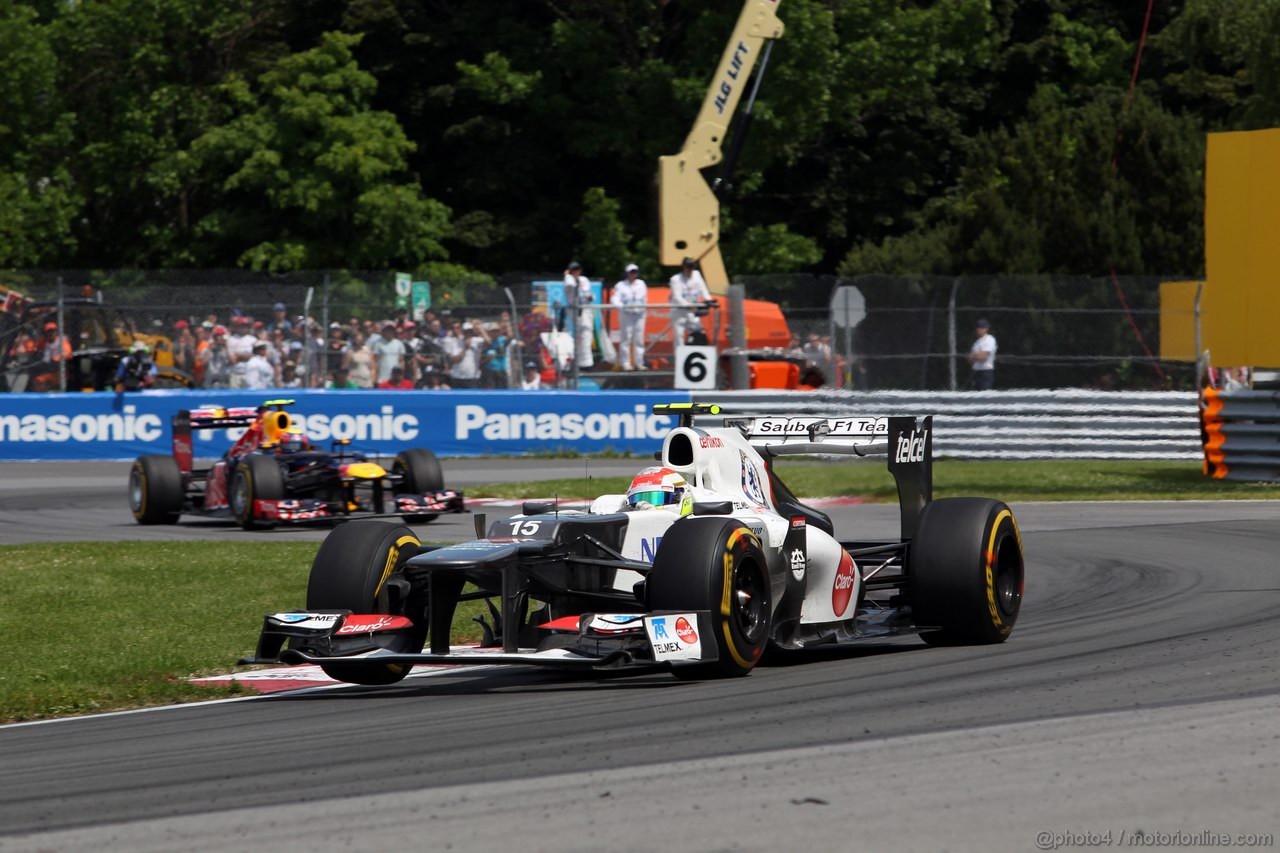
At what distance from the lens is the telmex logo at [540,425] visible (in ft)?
90.1

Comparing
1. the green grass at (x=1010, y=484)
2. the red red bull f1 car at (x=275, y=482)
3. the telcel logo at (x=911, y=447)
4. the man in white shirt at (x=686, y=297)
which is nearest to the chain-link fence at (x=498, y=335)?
the man in white shirt at (x=686, y=297)

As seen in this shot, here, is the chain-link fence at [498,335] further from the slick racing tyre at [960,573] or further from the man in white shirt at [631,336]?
the slick racing tyre at [960,573]

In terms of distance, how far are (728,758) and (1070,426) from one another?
730 inches

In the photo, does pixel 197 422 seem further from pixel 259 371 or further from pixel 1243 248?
pixel 1243 248

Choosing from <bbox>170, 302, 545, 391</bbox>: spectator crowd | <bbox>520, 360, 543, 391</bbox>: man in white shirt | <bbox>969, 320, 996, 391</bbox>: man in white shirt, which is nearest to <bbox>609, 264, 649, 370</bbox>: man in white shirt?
<bbox>170, 302, 545, 391</bbox>: spectator crowd

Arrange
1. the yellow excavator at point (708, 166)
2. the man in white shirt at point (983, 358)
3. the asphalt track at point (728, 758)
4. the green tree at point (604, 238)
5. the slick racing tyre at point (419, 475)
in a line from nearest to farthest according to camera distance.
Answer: the asphalt track at point (728, 758) < the slick racing tyre at point (419, 475) < the man in white shirt at point (983, 358) < the yellow excavator at point (708, 166) < the green tree at point (604, 238)

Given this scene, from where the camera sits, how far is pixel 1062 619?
1127 centimetres

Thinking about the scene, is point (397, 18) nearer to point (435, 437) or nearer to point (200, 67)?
point (200, 67)

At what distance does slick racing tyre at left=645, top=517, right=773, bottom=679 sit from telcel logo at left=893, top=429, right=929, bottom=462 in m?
1.97

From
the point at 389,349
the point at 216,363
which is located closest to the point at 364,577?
the point at 389,349

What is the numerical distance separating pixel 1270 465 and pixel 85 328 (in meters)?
16.4

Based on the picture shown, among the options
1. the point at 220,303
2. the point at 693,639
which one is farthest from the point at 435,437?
the point at 693,639

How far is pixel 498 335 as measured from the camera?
27.5 metres

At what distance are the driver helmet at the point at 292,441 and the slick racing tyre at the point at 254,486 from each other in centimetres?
72
